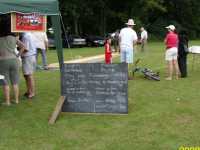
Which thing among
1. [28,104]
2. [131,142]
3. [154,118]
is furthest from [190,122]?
[28,104]

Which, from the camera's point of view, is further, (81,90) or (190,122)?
(81,90)

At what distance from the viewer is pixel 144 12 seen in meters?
53.2

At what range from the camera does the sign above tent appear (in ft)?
28.6

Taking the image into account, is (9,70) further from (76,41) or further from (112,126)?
(76,41)

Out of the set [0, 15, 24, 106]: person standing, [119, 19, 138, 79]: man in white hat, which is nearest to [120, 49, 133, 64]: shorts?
[119, 19, 138, 79]: man in white hat

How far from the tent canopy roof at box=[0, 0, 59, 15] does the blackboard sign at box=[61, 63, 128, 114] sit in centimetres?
117

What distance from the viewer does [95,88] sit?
9516mm

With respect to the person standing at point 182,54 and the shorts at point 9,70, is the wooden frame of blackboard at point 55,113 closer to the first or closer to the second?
the shorts at point 9,70

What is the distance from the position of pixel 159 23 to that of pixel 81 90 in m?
46.8

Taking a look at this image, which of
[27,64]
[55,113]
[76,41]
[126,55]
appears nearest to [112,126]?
[55,113]

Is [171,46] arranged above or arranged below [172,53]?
above

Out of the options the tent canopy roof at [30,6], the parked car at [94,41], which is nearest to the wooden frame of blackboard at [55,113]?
the tent canopy roof at [30,6]

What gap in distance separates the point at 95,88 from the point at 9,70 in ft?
6.20

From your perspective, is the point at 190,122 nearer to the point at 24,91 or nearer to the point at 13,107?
the point at 13,107
